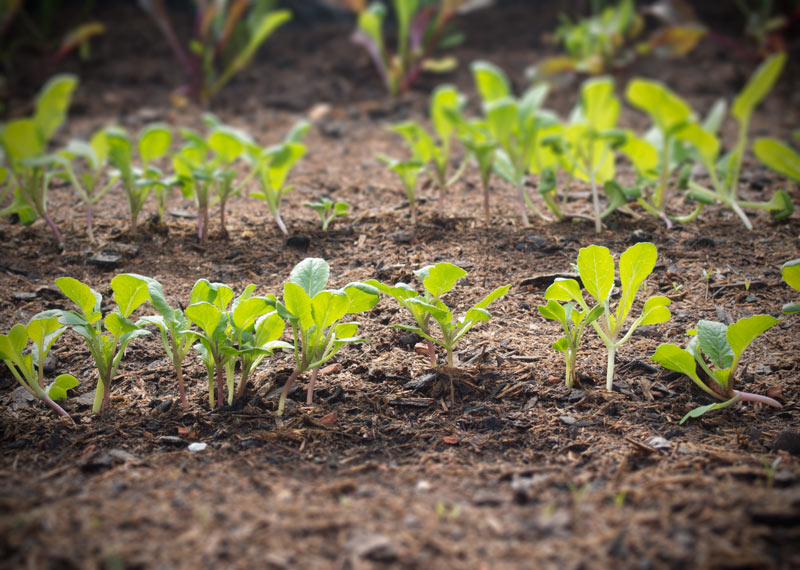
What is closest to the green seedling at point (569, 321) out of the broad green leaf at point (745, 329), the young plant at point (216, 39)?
the broad green leaf at point (745, 329)

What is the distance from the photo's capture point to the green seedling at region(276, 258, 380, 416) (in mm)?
1395

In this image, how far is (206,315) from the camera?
1374mm

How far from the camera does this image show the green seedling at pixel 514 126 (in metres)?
2.10

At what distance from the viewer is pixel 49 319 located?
1435 millimetres

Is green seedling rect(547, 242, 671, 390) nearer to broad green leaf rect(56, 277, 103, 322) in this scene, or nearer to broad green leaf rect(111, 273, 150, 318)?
broad green leaf rect(111, 273, 150, 318)

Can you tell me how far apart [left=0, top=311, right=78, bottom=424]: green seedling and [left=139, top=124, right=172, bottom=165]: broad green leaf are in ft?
2.80

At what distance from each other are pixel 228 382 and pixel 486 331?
0.69 meters

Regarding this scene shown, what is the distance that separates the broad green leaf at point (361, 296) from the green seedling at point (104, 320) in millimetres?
457

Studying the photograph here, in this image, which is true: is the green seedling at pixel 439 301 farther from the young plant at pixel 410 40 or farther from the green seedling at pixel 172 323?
the young plant at pixel 410 40

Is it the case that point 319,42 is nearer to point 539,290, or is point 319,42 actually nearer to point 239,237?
point 239,237

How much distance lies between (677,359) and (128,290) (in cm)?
123

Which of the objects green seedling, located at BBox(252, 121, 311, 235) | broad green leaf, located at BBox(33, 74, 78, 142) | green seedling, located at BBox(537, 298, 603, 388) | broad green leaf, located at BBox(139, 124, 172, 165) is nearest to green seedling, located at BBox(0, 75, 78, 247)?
broad green leaf, located at BBox(33, 74, 78, 142)

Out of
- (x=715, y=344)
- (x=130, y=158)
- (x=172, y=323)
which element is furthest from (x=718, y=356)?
(x=130, y=158)

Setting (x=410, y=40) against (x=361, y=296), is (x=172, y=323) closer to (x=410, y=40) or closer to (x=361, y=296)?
(x=361, y=296)
